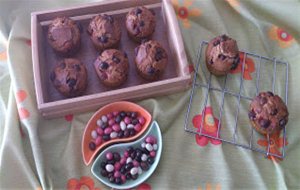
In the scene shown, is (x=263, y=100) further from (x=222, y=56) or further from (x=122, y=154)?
(x=122, y=154)

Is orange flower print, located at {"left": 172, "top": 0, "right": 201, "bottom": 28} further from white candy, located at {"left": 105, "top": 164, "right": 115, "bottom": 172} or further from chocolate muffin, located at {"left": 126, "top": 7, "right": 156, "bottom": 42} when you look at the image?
white candy, located at {"left": 105, "top": 164, "right": 115, "bottom": 172}

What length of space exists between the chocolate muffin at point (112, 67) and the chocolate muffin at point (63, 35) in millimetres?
98

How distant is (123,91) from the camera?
3.52ft

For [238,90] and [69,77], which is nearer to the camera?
[69,77]

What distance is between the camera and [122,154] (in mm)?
1091

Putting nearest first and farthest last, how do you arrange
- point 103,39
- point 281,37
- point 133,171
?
point 133,171, point 103,39, point 281,37

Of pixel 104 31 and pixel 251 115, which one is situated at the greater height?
pixel 104 31

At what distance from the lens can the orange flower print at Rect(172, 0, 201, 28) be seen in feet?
4.18

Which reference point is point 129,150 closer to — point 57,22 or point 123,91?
point 123,91

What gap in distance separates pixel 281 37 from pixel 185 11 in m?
0.34

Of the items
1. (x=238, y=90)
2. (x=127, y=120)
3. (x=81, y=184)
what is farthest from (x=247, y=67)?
(x=81, y=184)

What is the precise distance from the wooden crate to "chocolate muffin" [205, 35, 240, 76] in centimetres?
9

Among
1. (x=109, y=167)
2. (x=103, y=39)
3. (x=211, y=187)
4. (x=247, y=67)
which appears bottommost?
(x=211, y=187)

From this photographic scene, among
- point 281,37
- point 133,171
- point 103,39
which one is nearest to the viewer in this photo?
point 133,171
